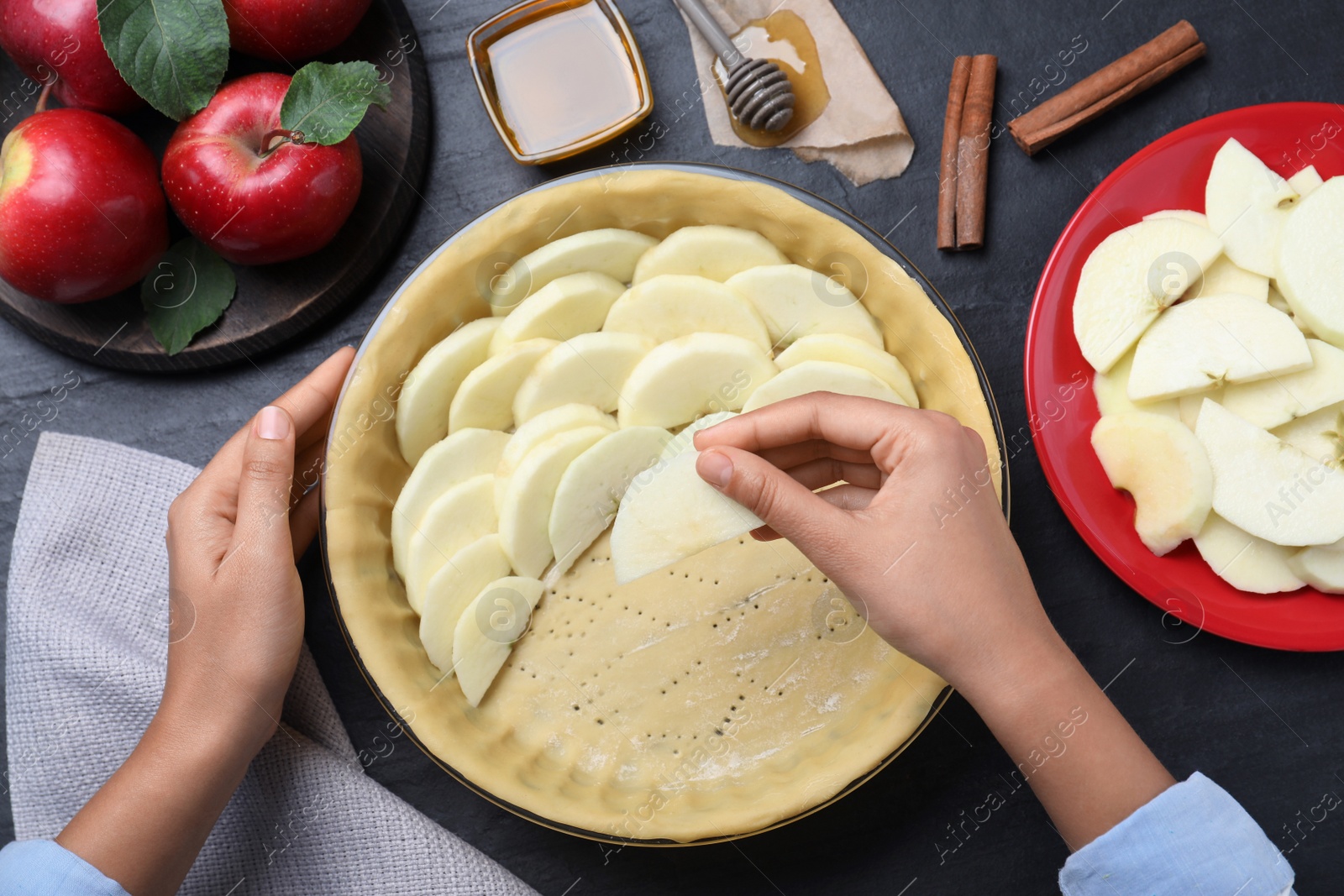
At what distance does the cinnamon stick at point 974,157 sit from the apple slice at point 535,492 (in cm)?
76

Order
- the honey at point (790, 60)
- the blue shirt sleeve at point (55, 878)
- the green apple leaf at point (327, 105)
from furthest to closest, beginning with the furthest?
the honey at point (790, 60)
the green apple leaf at point (327, 105)
the blue shirt sleeve at point (55, 878)

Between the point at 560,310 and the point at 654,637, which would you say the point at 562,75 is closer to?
the point at 560,310

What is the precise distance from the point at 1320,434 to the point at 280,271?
1.80 metres

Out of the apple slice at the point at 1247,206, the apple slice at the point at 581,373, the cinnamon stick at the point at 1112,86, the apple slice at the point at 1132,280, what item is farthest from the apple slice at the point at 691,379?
the apple slice at the point at 1247,206

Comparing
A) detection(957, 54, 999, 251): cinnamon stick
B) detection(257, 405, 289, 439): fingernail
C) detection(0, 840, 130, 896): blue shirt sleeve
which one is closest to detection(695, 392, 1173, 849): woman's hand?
detection(957, 54, 999, 251): cinnamon stick

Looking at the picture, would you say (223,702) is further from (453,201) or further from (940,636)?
(940,636)

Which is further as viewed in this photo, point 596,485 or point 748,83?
point 748,83

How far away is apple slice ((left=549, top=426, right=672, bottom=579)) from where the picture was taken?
127 cm

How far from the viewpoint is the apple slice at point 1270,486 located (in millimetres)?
1335

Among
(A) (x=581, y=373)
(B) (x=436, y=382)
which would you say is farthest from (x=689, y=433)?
(B) (x=436, y=382)

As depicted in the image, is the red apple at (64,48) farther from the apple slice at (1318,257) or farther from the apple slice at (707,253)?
the apple slice at (1318,257)

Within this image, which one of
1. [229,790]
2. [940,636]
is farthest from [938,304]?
[229,790]

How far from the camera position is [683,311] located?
1.32 meters

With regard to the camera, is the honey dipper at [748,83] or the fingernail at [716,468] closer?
the fingernail at [716,468]
